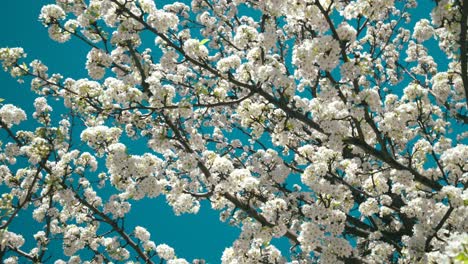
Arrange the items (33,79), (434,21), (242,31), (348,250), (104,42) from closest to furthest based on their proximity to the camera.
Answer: (434,21) → (348,250) → (242,31) → (104,42) → (33,79)

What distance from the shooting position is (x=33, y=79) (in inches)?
428

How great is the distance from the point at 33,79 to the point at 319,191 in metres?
7.54

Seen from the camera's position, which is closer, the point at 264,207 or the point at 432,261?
the point at 432,261

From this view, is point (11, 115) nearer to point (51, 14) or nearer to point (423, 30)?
point (51, 14)

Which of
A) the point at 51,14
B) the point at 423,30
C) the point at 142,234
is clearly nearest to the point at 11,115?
the point at 51,14

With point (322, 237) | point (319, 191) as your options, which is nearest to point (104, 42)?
point (319, 191)

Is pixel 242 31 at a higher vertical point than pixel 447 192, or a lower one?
higher

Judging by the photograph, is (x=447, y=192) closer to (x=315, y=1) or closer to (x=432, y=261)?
(x=432, y=261)

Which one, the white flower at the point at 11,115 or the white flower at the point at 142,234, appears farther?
the white flower at the point at 142,234

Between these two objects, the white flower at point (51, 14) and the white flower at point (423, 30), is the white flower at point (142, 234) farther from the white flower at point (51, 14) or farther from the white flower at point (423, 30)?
the white flower at point (423, 30)

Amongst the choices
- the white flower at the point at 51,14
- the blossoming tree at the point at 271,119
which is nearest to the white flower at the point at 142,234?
the blossoming tree at the point at 271,119

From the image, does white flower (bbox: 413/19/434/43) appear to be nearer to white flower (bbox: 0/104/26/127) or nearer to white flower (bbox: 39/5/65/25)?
white flower (bbox: 39/5/65/25)

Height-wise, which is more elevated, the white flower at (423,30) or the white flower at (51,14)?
the white flower at (423,30)

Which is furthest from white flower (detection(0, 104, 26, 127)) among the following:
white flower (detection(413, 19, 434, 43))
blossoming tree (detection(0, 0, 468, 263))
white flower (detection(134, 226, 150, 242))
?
white flower (detection(413, 19, 434, 43))
